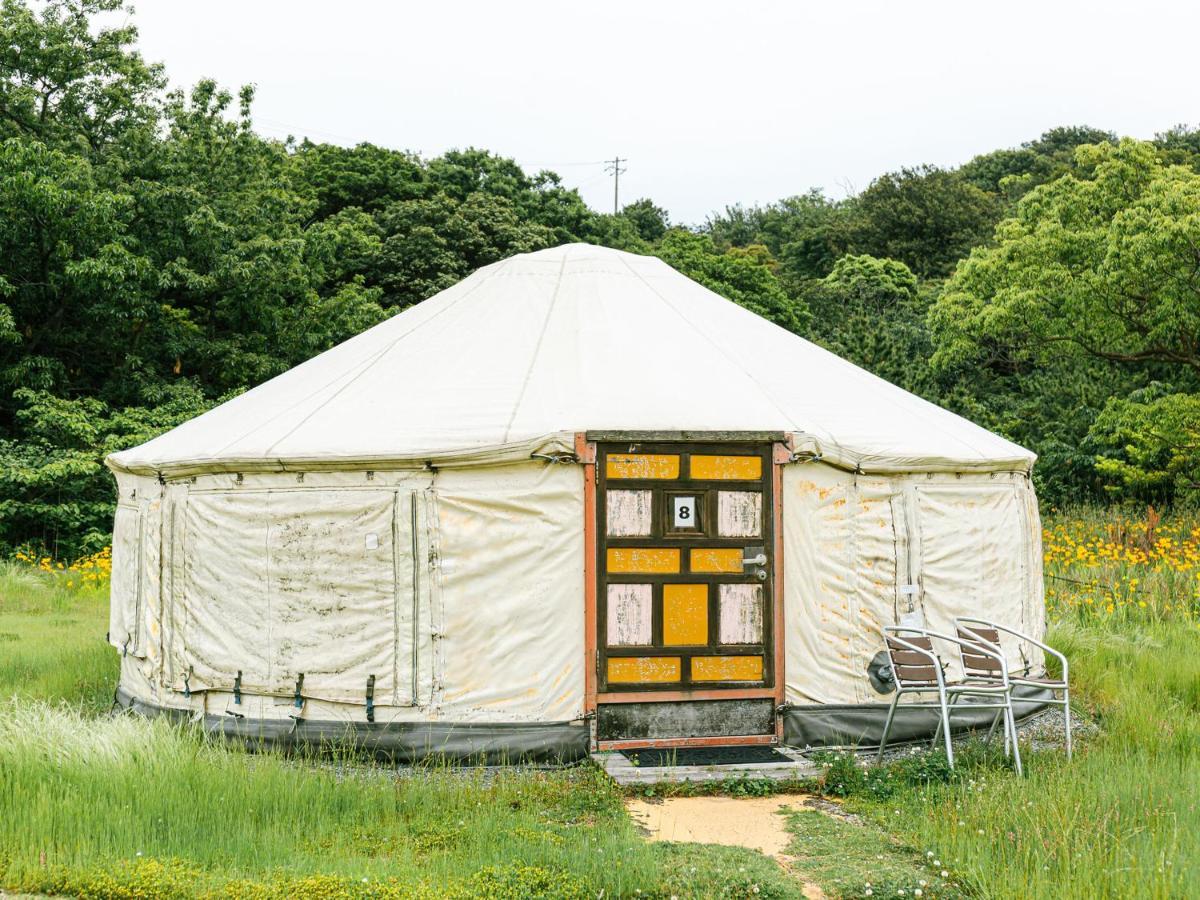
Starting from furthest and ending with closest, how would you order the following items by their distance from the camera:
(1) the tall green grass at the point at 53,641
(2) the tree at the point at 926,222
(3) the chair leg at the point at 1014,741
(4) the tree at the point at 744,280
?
(2) the tree at the point at 926,222 < (4) the tree at the point at 744,280 < (1) the tall green grass at the point at 53,641 < (3) the chair leg at the point at 1014,741

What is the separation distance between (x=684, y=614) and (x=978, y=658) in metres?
1.57

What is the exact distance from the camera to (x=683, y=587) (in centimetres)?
606

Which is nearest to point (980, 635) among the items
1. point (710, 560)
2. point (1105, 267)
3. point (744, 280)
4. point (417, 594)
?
point (710, 560)

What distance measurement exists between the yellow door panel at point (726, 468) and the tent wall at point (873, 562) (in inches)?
7.6

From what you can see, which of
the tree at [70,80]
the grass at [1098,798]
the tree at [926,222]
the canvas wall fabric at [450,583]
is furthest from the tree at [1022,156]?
the canvas wall fabric at [450,583]

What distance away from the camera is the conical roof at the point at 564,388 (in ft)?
19.7

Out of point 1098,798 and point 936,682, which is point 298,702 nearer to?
point 936,682

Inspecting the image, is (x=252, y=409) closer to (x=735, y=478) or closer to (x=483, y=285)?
(x=483, y=285)

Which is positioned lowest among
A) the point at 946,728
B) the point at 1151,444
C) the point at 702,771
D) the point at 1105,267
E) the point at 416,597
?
the point at 702,771

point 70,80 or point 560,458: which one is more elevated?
point 70,80

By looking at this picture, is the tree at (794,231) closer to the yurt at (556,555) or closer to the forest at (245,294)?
the forest at (245,294)

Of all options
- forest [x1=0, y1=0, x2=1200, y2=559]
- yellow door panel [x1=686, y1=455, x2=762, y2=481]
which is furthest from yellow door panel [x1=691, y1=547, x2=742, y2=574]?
forest [x1=0, y1=0, x2=1200, y2=559]

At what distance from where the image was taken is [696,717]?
6.03m

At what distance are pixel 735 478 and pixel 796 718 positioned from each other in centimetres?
135
